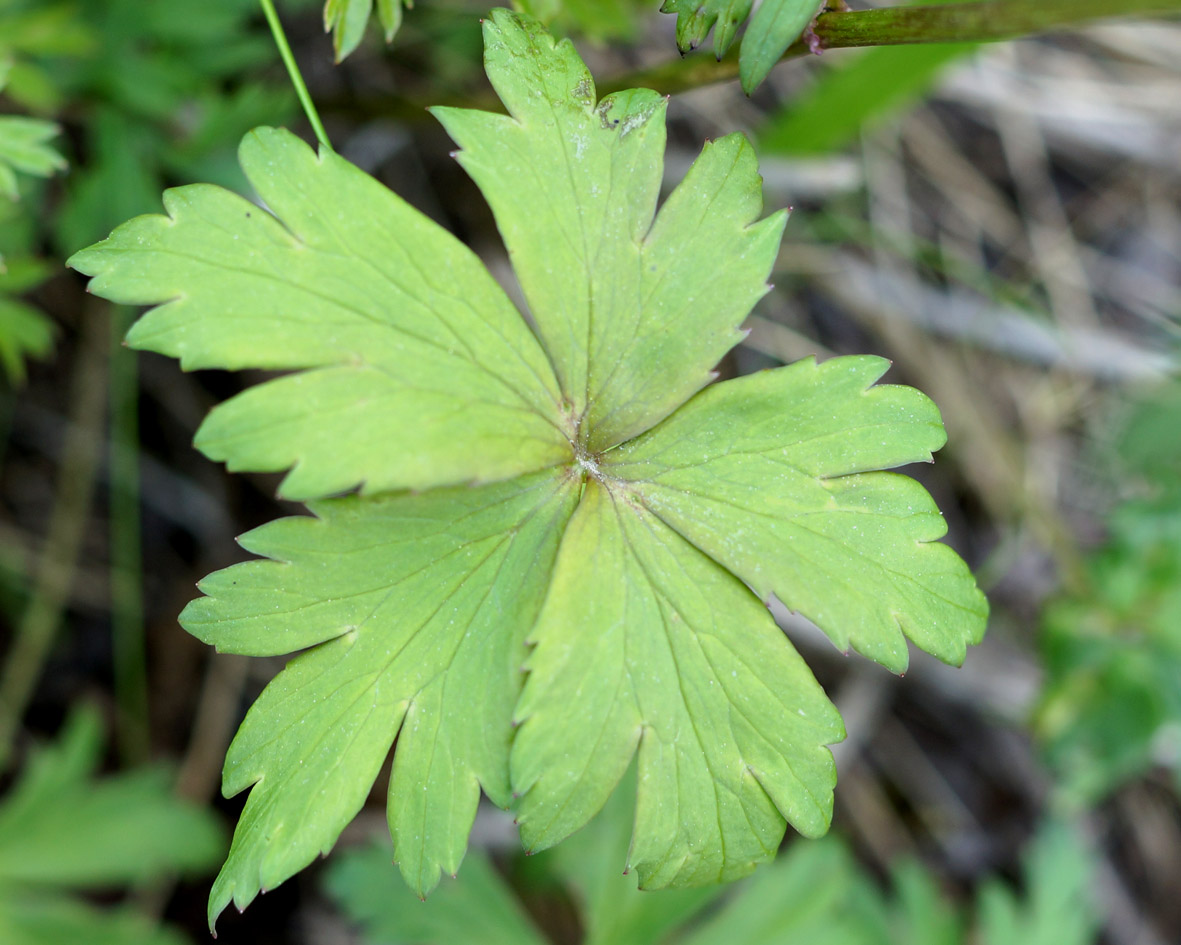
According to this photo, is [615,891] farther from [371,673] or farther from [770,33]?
[770,33]

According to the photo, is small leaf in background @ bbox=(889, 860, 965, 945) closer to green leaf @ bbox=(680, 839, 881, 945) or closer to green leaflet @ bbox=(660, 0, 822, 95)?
green leaf @ bbox=(680, 839, 881, 945)

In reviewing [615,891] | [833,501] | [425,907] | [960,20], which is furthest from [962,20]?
[425,907]

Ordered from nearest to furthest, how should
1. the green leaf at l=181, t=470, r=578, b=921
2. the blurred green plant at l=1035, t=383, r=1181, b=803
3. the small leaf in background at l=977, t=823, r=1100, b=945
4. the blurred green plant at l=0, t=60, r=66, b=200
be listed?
1. the green leaf at l=181, t=470, r=578, b=921
2. the blurred green plant at l=0, t=60, r=66, b=200
3. the blurred green plant at l=1035, t=383, r=1181, b=803
4. the small leaf in background at l=977, t=823, r=1100, b=945

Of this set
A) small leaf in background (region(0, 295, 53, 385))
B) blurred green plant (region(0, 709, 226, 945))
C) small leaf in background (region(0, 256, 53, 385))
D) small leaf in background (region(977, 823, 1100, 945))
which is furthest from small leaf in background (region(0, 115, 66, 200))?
small leaf in background (region(977, 823, 1100, 945))

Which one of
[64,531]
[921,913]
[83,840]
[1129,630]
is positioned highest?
[64,531]

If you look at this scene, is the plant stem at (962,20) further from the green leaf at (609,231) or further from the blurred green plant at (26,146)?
the blurred green plant at (26,146)

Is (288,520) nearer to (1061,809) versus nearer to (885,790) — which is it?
(885,790)
